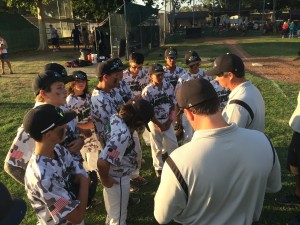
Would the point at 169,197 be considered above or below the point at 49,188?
above

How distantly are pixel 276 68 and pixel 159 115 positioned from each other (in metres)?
11.9

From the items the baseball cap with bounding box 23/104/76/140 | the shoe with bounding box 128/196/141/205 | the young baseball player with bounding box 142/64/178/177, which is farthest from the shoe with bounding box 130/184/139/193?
the baseball cap with bounding box 23/104/76/140

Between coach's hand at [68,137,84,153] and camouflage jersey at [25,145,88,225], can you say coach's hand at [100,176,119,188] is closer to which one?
coach's hand at [68,137,84,153]

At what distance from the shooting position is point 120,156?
11.9 ft

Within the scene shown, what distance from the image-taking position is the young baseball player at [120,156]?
11.8 feet

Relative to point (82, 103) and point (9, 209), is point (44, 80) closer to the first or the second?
point (82, 103)

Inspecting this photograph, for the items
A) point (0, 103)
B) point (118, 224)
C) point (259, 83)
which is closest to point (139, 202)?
point (118, 224)

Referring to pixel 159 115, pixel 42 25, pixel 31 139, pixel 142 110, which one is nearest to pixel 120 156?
pixel 142 110

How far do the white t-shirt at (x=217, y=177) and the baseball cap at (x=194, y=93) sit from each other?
230 millimetres

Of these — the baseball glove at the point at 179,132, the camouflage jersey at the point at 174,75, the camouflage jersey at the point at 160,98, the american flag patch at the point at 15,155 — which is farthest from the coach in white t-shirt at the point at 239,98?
the baseball glove at the point at 179,132

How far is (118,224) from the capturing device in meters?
4.17

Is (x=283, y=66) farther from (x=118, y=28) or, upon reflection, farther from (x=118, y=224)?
(x=118, y=224)

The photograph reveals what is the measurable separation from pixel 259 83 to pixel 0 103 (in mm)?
9943

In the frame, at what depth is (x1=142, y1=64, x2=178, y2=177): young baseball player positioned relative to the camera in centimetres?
614
